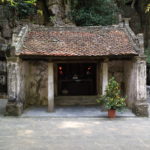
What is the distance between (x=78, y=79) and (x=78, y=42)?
9.89 feet

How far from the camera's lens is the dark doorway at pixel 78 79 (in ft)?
40.5

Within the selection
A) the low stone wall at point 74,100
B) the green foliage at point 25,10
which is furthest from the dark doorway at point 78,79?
the green foliage at point 25,10

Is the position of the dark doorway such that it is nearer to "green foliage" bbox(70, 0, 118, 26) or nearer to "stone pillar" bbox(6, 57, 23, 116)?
"stone pillar" bbox(6, 57, 23, 116)

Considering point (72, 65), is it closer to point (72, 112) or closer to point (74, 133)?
point (72, 112)

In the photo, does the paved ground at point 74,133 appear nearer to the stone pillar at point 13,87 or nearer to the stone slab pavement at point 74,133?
the stone slab pavement at point 74,133

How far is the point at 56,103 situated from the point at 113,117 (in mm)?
3780

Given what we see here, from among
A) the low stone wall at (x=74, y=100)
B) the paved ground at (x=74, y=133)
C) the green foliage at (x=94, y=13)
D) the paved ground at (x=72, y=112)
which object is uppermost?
the green foliage at (x=94, y=13)

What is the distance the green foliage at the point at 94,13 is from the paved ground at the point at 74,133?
380 inches

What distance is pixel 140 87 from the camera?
9.34 metres

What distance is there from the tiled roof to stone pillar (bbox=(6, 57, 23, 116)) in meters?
0.64

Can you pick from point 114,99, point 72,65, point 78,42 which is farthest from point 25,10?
point 114,99

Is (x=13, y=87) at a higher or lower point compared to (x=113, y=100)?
higher

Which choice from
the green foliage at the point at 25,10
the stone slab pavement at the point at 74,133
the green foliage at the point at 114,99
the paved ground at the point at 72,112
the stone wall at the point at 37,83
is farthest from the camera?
the green foliage at the point at 25,10

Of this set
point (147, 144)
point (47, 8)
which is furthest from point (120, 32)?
point (47, 8)
